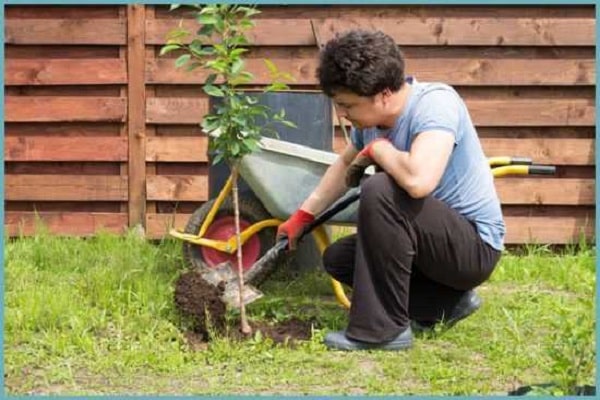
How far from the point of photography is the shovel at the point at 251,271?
3559 millimetres

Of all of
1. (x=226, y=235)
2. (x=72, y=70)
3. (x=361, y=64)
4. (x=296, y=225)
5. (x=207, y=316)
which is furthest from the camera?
(x=72, y=70)

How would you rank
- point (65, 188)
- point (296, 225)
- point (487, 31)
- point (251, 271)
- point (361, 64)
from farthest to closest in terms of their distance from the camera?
point (65, 188) → point (487, 31) → point (251, 271) → point (296, 225) → point (361, 64)

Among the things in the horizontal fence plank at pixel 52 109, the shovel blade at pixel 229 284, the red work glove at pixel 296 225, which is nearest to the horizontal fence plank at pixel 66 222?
the horizontal fence plank at pixel 52 109

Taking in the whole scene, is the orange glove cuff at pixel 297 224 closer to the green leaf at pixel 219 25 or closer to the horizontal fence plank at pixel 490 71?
the green leaf at pixel 219 25

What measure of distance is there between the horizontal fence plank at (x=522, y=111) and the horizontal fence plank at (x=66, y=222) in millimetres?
689

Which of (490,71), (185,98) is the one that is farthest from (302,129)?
(490,71)

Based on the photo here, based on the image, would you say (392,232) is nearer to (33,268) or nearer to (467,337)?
(467,337)

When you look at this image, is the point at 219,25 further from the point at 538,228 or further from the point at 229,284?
the point at 538,228

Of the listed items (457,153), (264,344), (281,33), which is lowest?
(264,344)

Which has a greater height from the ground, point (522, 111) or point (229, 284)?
point (522, 111)

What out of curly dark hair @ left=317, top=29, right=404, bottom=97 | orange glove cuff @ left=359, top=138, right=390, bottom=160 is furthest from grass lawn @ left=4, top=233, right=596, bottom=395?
curly dark hair @ left=317, top=29, right=404, bottom=97

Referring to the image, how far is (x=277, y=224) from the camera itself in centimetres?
403

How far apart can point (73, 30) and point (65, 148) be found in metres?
0.61

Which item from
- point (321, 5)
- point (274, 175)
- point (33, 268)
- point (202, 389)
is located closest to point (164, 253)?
point (33, 268)
